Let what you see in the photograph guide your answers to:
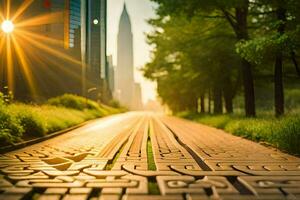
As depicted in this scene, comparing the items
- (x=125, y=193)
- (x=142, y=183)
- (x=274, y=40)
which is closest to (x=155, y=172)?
(x=142, y=183)

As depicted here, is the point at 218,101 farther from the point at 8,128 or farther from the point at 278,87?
the point at 8,128

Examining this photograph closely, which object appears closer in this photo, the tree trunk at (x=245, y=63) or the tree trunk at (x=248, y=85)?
the tree trunk at (x=245, y=63)

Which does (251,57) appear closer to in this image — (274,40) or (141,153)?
(274,40)

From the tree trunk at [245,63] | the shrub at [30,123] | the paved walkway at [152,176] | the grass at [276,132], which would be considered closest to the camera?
the paved walkway at [152,176]

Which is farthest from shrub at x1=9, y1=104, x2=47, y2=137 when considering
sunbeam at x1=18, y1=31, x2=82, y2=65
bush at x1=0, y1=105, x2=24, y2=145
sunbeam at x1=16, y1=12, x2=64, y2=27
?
sunbeam at x1=18, y1=31, x2=82, y2=65

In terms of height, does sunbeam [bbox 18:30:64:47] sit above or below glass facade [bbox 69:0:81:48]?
above

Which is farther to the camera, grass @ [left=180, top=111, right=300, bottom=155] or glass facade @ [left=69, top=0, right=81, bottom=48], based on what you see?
glass facade @ [left=69, top=0, right=81, bottom=48]

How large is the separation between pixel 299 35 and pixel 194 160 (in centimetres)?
683

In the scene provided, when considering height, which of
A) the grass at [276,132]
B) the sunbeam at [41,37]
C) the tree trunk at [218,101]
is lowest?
the grass at [276,132]

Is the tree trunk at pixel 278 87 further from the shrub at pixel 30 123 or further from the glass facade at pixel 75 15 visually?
the glass facade at pixel 75 15

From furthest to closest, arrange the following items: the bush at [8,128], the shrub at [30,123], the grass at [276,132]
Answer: the shrub at [30,123] → the bush at [8,128] → the grass at [276,132]

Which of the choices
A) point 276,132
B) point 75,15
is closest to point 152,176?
point 276,132

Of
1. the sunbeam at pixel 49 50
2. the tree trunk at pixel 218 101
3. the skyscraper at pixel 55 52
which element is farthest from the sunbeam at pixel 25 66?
the tree trunk at pixel 218 101

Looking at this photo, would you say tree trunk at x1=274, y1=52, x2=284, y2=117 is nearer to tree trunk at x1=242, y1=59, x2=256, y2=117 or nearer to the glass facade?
tree trunk at x1=242, y1=59, x2=256, y2=117
